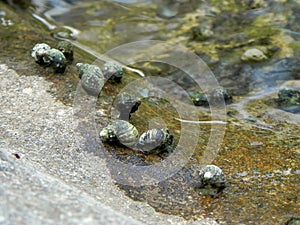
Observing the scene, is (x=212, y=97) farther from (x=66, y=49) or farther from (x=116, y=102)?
(x=66, y=49)

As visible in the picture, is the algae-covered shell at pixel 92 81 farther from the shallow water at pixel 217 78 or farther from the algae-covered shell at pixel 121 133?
the algae-covered shell at pixel 121 133

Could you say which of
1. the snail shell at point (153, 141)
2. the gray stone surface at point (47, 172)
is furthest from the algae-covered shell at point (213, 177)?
the snail shell at point (153, 141)

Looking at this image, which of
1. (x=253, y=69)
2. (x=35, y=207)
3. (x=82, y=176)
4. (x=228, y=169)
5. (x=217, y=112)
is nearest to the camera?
(x=35, y=207)

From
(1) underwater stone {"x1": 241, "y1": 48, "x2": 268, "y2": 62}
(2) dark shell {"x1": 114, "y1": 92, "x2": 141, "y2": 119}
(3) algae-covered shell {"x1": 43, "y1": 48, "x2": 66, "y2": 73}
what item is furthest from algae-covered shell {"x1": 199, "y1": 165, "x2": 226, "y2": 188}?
(1) underwater stone {"x1": 241, "y1": 48, "x2": 268, "y2": 62}

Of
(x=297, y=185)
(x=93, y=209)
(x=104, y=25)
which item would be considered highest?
(x=93, y=209)

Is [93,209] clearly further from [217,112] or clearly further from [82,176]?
[217,112]

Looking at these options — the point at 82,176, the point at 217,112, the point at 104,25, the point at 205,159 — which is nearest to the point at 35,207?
the point at 82,176

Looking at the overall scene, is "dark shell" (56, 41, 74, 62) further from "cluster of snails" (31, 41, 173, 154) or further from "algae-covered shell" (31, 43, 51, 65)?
"algae-covered shell" (31, 43, 51, 65)

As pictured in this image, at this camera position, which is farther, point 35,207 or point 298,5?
point 298,5
